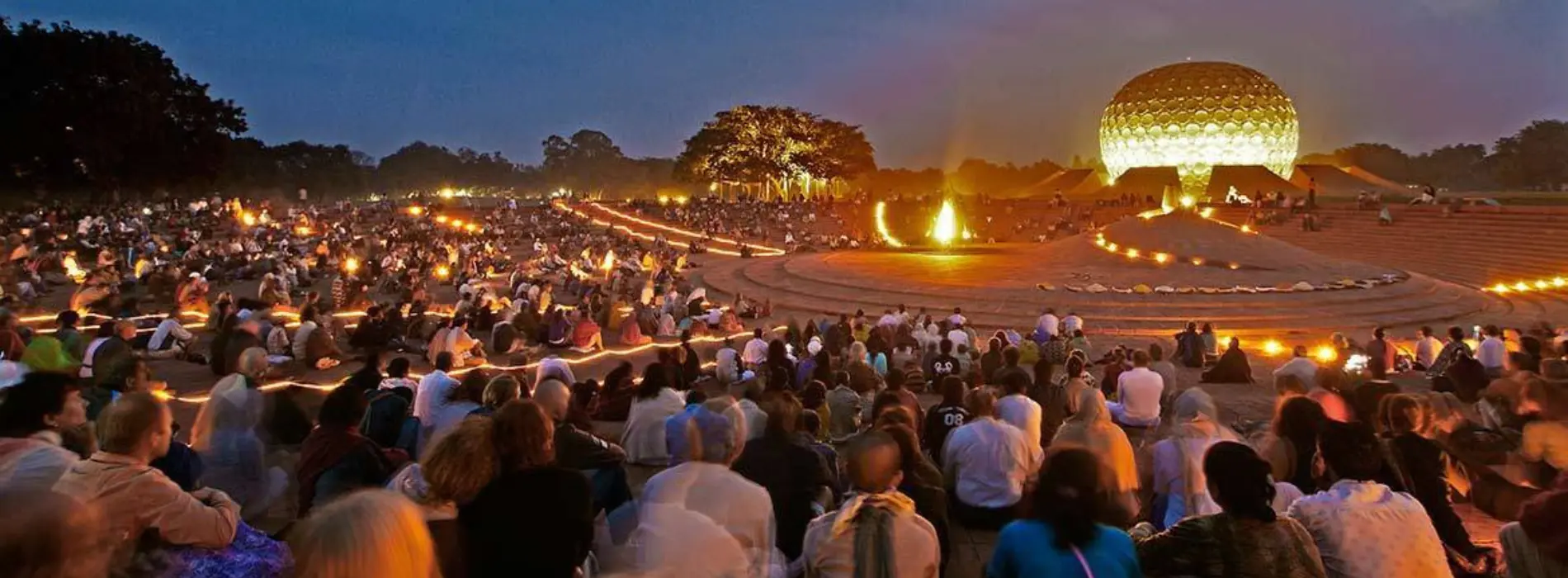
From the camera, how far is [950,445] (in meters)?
5.82

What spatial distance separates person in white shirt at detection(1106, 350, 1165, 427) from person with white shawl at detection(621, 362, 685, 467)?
4113mm

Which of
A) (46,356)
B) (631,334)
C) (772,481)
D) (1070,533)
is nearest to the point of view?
(1070,533)

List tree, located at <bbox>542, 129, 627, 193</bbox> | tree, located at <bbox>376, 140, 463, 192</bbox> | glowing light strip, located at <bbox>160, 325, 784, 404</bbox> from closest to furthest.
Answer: glowing light strip, located at <bbox>160, 325, 784, 404</bbox> < tree, located at <bbox>376, 140, 463, 192</bbox> < tree, located at <bbox>542, 129, 627, 193</bbox>

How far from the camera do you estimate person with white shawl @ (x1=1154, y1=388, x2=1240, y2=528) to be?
4.91 m

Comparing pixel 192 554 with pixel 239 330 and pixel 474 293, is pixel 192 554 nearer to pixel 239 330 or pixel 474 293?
pixel 239 330

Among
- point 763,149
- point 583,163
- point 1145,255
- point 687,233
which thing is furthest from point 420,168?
point 1145,255

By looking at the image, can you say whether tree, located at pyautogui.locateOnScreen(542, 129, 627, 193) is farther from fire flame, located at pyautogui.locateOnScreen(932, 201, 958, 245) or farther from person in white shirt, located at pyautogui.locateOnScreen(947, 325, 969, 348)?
person in white shirt, located at pyautogui.locateOnScreen(947, 325, 969, 348)

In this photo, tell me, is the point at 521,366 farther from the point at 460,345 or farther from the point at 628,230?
the point at 628,230

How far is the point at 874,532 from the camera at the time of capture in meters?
3.46

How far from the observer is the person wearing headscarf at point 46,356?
9.81 meters

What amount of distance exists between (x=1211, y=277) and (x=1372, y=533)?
66.4 feet

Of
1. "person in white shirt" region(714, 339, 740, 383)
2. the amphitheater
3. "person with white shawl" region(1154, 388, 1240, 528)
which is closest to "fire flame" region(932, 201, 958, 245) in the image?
the amphitheater

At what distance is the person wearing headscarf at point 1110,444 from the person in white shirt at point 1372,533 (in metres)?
1.13

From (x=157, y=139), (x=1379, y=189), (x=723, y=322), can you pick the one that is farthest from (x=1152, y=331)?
(x=157, y=139)
